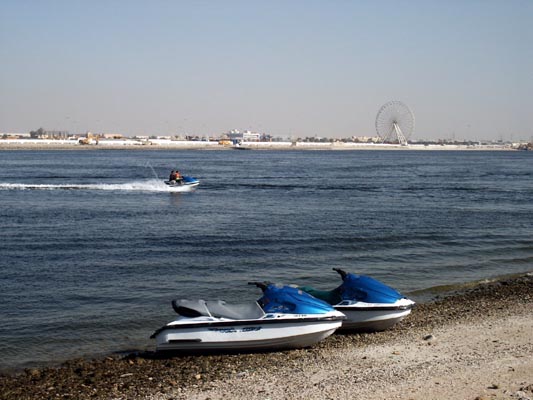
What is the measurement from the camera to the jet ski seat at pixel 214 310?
507 inches

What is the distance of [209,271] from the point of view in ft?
72.1

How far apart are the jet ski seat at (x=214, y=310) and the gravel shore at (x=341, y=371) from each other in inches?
30.6

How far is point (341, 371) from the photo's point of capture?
11.5 m

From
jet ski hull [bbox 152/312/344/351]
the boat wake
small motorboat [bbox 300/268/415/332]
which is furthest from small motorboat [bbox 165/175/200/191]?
jet ski hull [bbox 152/312/344/351]

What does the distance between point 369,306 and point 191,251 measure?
13.1 meters

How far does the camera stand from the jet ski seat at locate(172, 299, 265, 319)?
12.9 metres

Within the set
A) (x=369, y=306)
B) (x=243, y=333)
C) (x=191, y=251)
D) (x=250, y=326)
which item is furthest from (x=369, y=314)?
(x=191, y=251)

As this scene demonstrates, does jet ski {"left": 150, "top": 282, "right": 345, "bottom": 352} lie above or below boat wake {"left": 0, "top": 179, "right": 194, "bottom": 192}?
above

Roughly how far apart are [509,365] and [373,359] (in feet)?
7.64

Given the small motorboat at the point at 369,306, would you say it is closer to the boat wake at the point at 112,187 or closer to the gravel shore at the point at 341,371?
the gravel shore at the point at 341,371

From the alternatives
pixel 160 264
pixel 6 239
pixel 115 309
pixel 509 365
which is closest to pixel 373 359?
Answer: pixel 509 365

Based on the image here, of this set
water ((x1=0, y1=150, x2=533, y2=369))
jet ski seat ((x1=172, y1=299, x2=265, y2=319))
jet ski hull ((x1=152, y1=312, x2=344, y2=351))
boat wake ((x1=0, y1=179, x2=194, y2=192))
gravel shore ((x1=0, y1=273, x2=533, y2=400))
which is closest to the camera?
gravel shore ((x1=0, y1=273, x2=533, y2=400))

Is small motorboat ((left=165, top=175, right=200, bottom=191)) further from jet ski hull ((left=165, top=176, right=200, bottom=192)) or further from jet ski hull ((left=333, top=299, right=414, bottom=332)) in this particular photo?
jet ski hull ((left=333, top=299, right=414, bottom=332))

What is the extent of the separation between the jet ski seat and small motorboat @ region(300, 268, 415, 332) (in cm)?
194
